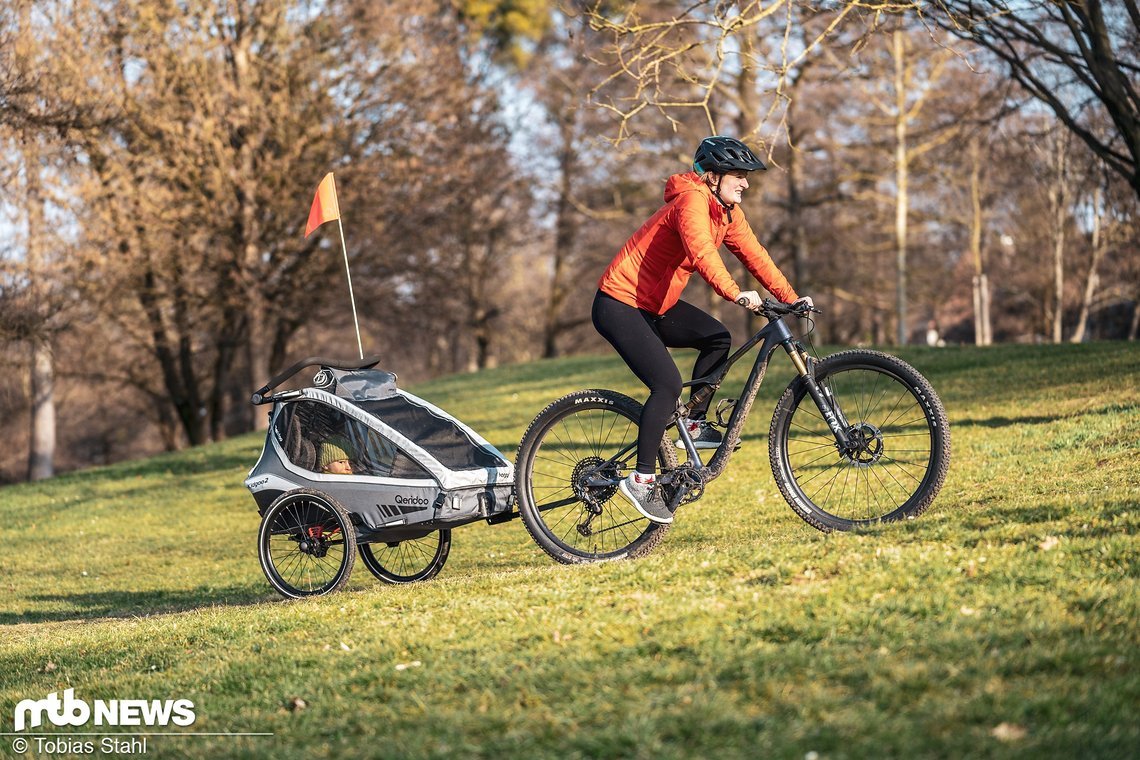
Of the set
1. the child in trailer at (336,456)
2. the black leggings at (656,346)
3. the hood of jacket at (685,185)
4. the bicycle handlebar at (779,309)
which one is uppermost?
the hood of jacket at (685,185)

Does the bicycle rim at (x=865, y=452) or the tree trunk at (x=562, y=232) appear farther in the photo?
the tree trunk at (x=562, y=232)

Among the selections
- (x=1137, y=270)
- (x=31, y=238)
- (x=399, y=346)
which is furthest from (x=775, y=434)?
(x=1137, y=270)

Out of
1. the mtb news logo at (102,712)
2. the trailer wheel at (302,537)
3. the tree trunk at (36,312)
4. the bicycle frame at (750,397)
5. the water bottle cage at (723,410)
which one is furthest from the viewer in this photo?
the tree trunk at (36,312)

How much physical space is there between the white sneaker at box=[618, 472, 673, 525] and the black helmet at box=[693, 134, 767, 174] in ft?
5.98

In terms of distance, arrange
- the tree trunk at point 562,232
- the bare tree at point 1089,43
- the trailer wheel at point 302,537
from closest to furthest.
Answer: the trailer wheel at point 302,537
the bare tree at point 1089,43
the tree trunk at point 562,232

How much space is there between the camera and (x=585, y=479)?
693 cm

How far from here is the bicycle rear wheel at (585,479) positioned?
6.85 meters

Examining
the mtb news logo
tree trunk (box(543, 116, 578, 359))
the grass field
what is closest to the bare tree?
the grass field

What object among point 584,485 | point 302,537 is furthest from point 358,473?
point 584,485

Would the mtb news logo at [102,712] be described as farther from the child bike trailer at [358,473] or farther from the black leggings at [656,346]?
the black leggings at [656,346]

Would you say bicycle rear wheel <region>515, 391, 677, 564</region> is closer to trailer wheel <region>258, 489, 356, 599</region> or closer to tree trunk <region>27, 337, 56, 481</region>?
trailer wheel <region>258, 489, 356, 599</region>

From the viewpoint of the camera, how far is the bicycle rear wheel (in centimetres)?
685

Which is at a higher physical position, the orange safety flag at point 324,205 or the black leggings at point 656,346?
the orange safety flag at point 324,205

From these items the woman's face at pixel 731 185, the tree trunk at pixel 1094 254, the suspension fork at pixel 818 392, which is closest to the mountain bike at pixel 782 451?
the suspension fork at pixel 818 392
